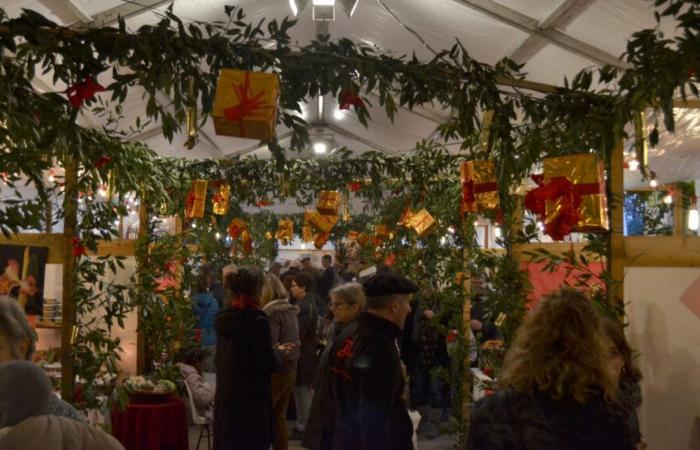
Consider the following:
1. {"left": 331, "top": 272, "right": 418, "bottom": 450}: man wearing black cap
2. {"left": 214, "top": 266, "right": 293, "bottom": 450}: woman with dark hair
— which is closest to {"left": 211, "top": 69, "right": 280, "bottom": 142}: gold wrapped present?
{"left": 331, "top": 272, "right": 418, "bottom": 450}: man wearing black cap

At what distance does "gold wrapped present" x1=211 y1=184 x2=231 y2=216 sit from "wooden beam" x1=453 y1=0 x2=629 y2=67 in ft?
9.20

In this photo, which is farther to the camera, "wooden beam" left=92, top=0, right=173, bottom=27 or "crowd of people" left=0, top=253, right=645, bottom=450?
"wooden beam" left=92, top=0, right=173, bottom=27

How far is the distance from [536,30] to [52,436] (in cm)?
591

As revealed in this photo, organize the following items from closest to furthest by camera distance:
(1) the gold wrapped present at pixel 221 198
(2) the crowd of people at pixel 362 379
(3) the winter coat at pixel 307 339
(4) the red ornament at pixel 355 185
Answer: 1. (2) the crowd of people at pixel 362 379
2. (3) the winter coat at pixel 307 339
3. (1) the gold wrapped present at pixel 221 198
4. (4) the red ornament at pixel 355 185

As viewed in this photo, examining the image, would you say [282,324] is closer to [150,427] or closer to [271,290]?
[271,290]

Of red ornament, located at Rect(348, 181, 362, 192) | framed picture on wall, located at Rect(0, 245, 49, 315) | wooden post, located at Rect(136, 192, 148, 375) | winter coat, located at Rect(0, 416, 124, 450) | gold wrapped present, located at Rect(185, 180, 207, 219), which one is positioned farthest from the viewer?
red ornament, located at Rect(348, 181, 362, 192)

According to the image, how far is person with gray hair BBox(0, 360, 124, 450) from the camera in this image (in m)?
1.85

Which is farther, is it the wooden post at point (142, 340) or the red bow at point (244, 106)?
the wooden post at point (142, 340)

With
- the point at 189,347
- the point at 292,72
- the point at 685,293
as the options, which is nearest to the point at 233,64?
the point at 292,72

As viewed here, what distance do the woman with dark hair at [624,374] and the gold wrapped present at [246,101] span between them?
4.91 feet

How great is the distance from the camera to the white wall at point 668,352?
3709 mm

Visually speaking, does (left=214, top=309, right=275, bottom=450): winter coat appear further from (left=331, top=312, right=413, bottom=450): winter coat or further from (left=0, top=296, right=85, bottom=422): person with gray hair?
(left=0, top=296, right=85, bottom=422): person with gray hair

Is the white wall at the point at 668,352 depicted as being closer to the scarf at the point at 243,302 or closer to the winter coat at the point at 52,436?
the scarf at the point at 243,302

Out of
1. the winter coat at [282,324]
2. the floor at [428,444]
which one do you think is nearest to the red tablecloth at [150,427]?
the winter coat at [282,324]
